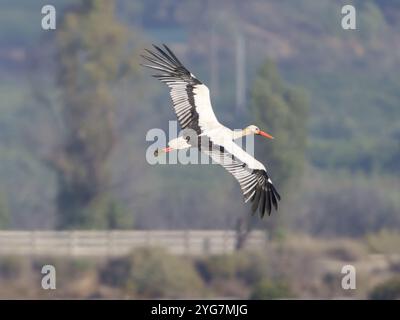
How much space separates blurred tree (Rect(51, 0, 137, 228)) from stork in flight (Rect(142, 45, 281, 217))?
83.0 feet

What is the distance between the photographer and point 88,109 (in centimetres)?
5131

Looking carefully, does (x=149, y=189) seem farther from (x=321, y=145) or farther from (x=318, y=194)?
(x=321, y=145)

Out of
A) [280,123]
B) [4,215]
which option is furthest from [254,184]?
[4,215]

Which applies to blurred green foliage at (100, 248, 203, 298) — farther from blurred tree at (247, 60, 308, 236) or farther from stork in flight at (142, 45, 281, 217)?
stork in flight at (142, 45, 281, 217)

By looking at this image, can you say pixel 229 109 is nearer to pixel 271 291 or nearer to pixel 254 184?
pixel 271 291

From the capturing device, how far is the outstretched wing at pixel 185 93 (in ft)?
74.7

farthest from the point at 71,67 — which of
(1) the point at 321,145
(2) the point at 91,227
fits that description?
(1) the point at 321,145

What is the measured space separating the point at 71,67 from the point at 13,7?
116 ft

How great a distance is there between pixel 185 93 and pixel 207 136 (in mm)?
988

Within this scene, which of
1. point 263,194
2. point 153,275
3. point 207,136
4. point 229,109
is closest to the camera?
point 207,136

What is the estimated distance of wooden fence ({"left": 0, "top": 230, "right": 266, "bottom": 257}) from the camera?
42562 mm

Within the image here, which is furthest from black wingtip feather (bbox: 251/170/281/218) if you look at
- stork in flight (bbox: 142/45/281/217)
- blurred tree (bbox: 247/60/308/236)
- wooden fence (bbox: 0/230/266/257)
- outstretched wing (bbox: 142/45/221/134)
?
blurred tree (bbox: 247/60/308/236)

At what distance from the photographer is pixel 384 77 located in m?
77.6

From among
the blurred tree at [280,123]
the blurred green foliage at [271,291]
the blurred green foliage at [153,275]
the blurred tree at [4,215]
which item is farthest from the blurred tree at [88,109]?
the blurred green foliage at [271,291]
